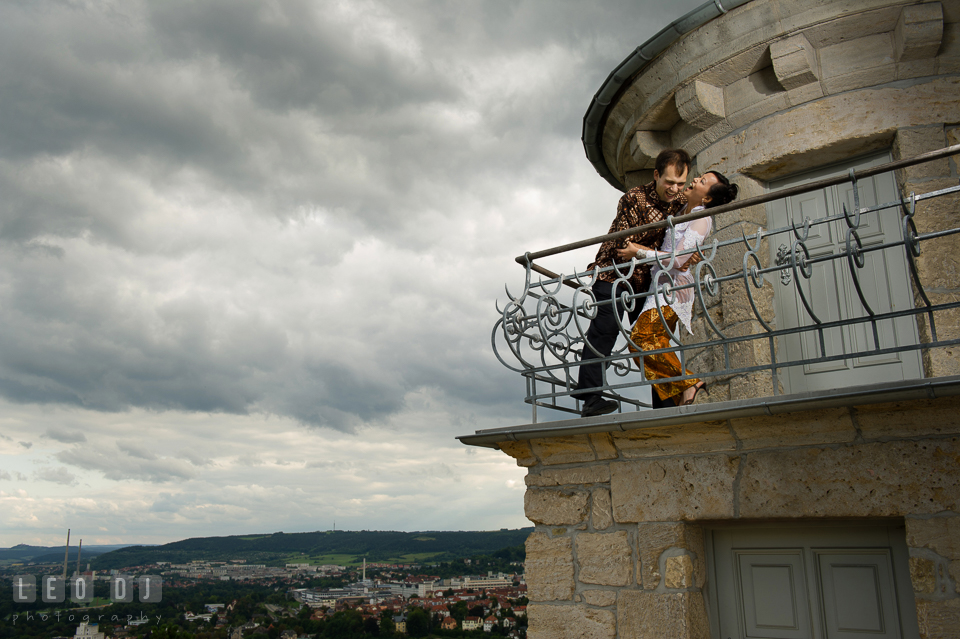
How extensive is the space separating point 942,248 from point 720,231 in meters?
1.28

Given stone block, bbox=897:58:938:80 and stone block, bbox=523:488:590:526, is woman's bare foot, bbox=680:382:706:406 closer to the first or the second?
stone block, bbox=523:488:590:526

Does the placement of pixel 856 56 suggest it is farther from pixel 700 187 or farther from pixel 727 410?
pixel 727 410

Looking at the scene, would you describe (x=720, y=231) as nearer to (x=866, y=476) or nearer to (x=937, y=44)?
(x=937, y=44)

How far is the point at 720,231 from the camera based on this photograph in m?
4.61

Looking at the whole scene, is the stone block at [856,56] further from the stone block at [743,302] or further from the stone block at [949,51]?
the stone block at [743,302]

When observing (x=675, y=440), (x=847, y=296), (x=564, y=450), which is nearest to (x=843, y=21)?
(x=847, y=296)

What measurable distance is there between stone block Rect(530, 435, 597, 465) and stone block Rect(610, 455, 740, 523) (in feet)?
0.59

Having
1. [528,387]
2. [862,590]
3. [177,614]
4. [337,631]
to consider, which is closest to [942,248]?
[862,590]

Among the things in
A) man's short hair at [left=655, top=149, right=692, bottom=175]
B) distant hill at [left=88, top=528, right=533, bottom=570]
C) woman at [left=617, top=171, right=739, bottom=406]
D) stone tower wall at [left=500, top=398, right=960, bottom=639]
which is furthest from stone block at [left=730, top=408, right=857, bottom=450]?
distant hill at [left=88, top=528, right=533, bottom=570]

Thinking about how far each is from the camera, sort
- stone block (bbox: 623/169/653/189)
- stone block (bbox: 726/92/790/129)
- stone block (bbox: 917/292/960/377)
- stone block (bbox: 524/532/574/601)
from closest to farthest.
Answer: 1. stone block (bbox: 917/292/960/377)
2. stone block (bbox: 524/532/574/601)
3. stone block (bbox: 726/92/790/129)
4. stone block (bbox: 623/169/653/189)

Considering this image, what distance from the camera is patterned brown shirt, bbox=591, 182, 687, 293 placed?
13.8ft

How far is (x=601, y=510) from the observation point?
147 inches

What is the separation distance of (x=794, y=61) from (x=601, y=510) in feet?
10.5

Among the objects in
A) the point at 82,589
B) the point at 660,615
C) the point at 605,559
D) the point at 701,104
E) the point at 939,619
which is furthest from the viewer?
the point at 82,589
